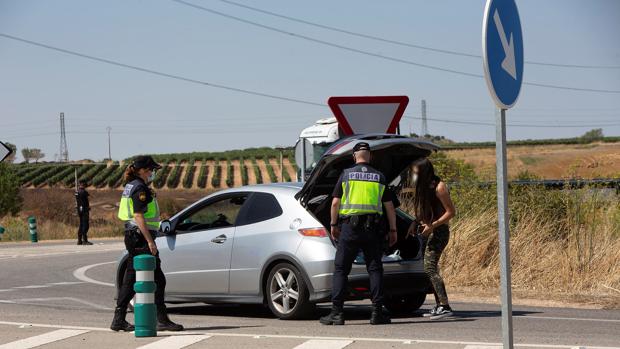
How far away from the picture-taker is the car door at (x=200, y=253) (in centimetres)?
1246

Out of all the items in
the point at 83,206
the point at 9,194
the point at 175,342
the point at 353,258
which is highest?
the point at 9,194

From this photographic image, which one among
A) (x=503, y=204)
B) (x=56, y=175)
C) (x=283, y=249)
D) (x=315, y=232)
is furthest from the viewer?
(x=56, y=175)

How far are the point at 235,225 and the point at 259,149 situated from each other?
106183mm

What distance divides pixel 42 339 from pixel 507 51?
19.4 feet

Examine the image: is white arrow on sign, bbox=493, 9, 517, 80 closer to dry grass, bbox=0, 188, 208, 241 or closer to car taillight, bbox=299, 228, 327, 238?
car taillight, bbox=299, 228, 327, 238

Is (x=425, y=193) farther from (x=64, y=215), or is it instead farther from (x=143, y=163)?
(x=64, y=215)

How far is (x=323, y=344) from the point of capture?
31.4ft

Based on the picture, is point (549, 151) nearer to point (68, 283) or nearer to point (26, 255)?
point (26, 255)

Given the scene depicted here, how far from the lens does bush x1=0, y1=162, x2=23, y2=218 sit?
66.2 m

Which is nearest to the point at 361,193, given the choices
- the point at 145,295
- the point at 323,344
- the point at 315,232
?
the point at 315,232

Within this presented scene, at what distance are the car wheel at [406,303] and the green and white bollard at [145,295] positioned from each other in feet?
11.2

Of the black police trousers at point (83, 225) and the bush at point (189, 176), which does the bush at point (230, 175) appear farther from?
the black police trousers at point (83, 225)

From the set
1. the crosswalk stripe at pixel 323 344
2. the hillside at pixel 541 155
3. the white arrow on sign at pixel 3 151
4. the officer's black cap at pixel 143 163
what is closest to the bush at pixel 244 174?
the hillside at pixel 541 155

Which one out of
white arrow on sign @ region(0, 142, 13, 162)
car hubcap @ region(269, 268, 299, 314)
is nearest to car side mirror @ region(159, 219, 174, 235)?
car hubcap @ region(269, 268, 299, 314)
